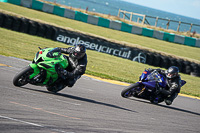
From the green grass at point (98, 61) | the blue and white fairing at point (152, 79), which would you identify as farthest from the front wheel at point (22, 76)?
the green grass at point (98, 61)

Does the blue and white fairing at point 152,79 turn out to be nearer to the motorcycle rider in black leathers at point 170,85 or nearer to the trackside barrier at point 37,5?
the motorcycle rider in black leathers at point 170,85

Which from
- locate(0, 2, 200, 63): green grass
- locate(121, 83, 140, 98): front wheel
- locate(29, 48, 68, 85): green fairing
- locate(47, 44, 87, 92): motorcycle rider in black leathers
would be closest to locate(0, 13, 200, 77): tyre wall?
locate(0, 2, 200, 63): green grass

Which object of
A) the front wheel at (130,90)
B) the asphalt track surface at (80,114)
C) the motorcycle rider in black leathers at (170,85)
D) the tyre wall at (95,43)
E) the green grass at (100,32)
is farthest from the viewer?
the green grass at (100,32)

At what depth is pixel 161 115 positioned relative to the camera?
9.09 metres

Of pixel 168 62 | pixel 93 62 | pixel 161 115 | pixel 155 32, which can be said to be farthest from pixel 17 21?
pixel 155 32

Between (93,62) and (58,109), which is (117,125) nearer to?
(58,109)

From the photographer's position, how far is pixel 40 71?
317 inches

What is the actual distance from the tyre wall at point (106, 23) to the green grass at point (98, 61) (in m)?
13.3

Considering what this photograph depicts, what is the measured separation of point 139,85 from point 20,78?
3830 millimetres

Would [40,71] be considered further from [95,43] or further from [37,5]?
[37,5]

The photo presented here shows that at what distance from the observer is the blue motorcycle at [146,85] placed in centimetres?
1022

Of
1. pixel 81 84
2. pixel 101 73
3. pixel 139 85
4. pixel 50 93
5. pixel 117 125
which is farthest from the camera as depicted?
pixel 101 73

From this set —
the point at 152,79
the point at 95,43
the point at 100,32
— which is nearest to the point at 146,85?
the point at 152,79

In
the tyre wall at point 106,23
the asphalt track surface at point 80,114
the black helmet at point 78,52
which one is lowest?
the asphalt track surface at point 80,114
